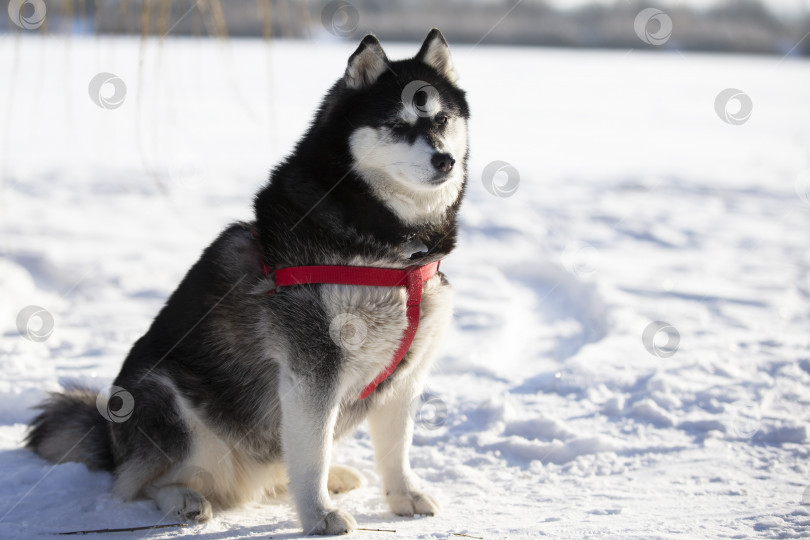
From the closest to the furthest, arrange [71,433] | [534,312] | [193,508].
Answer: [193,508]
[71,433]
[534,312]

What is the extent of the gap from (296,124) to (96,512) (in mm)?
8955

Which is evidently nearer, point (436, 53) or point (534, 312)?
point (436, 53)

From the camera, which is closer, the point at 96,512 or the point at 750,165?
the point at 96,512

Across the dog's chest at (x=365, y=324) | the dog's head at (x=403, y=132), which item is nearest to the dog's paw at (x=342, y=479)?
the dog's chest at (x=365, y=324)

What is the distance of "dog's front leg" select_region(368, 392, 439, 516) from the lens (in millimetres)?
2525

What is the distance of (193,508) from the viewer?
7.67 ft

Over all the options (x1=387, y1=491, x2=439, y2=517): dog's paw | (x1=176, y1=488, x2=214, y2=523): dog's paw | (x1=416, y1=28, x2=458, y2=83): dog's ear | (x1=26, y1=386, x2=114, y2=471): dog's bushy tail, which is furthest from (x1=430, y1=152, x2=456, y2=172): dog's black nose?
(x1=26, y1=386, x2=114, y2=471): dog's bushy tail

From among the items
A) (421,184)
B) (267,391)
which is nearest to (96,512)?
(267,391)

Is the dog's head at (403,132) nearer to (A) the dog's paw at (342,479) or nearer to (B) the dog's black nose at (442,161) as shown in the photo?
(B) the dog's black nose at (442,161)

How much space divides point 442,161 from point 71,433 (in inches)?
65.8

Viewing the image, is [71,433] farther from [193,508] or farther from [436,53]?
[436,53]

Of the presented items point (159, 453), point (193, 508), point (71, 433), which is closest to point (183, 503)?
point (193, 508)

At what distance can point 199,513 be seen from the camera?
2.35 metres

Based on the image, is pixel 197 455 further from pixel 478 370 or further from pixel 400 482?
pixel 478 370
